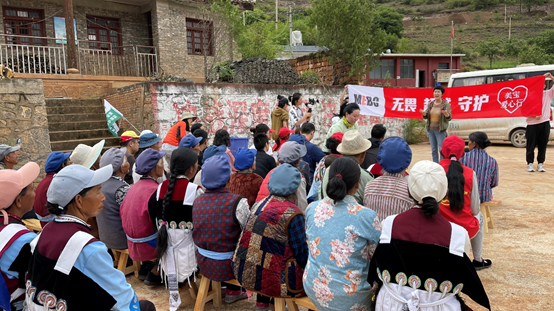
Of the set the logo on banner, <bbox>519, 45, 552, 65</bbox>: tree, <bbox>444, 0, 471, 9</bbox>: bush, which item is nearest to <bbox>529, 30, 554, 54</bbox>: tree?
<bbox>519, 45, 552, 65</bbox>: tree

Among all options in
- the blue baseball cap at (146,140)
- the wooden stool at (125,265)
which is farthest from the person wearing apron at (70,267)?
the blue baseball cap at (146,140)

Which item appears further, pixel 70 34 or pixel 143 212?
pixel 70 34

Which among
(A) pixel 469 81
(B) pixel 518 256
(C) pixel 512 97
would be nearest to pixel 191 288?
(B) pixel 518 256

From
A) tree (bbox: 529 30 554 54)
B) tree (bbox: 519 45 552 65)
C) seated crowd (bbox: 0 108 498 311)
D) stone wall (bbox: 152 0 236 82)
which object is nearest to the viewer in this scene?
seated crowd (bbox: 0 108 498 311)

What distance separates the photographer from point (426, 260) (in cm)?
184

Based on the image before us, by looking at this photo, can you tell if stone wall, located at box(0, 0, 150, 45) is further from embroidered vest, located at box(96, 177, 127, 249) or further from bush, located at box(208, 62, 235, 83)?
embroidered vest, located at box(96, 177, 127, 249)

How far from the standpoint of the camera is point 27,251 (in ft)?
6.48

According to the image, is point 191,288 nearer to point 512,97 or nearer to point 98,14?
point 512,97

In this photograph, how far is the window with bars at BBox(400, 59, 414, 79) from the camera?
1190 inches

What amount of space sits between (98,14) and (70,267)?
1452cm

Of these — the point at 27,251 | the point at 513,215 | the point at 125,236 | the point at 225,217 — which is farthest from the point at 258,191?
the point at 513,215

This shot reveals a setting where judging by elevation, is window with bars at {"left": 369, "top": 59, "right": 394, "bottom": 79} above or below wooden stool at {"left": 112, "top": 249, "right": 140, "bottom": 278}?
above

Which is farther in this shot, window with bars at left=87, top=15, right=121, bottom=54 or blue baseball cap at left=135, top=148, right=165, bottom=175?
window with bars at left=87, top=15, right=121, bottom=54

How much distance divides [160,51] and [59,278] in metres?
13.8
